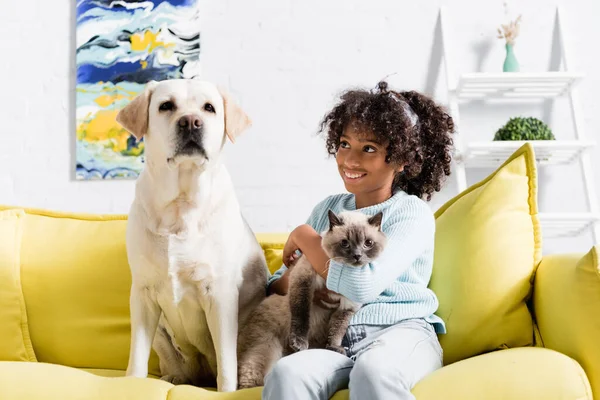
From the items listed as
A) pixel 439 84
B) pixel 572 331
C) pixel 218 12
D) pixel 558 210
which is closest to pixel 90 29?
pixel 218 12

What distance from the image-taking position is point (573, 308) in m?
1.44

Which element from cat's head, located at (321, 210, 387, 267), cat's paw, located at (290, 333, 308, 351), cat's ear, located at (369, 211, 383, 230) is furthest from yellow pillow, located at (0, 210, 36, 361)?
cat's ear, located at (369, 211, 383, 230)

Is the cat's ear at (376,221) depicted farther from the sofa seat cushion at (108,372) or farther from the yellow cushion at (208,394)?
the sofa seat cushion at (108,372)

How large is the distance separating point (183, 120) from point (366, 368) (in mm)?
767

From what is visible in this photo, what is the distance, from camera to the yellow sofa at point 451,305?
1354 millimetres

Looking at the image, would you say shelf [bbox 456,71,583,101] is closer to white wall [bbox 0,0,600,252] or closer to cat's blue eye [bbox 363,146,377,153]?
white wall [bbox 0,0,600,252]

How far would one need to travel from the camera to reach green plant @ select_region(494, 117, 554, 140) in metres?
2.71

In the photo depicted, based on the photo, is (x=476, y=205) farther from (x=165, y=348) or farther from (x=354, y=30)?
(x=354, y=30)

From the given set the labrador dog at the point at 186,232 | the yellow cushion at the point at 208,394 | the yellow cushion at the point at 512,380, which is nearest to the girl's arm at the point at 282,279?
the labrador dog at the point at 186,232

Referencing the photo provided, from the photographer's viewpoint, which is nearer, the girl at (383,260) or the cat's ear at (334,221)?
the girl at (383,260)

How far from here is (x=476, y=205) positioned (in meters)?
1.78

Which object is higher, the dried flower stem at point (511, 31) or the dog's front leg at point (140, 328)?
the dried flower stem at point (511, 31)

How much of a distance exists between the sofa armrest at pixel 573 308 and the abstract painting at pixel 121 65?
1.93 meters

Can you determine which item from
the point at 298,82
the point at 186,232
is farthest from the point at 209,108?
the point at 298,82
